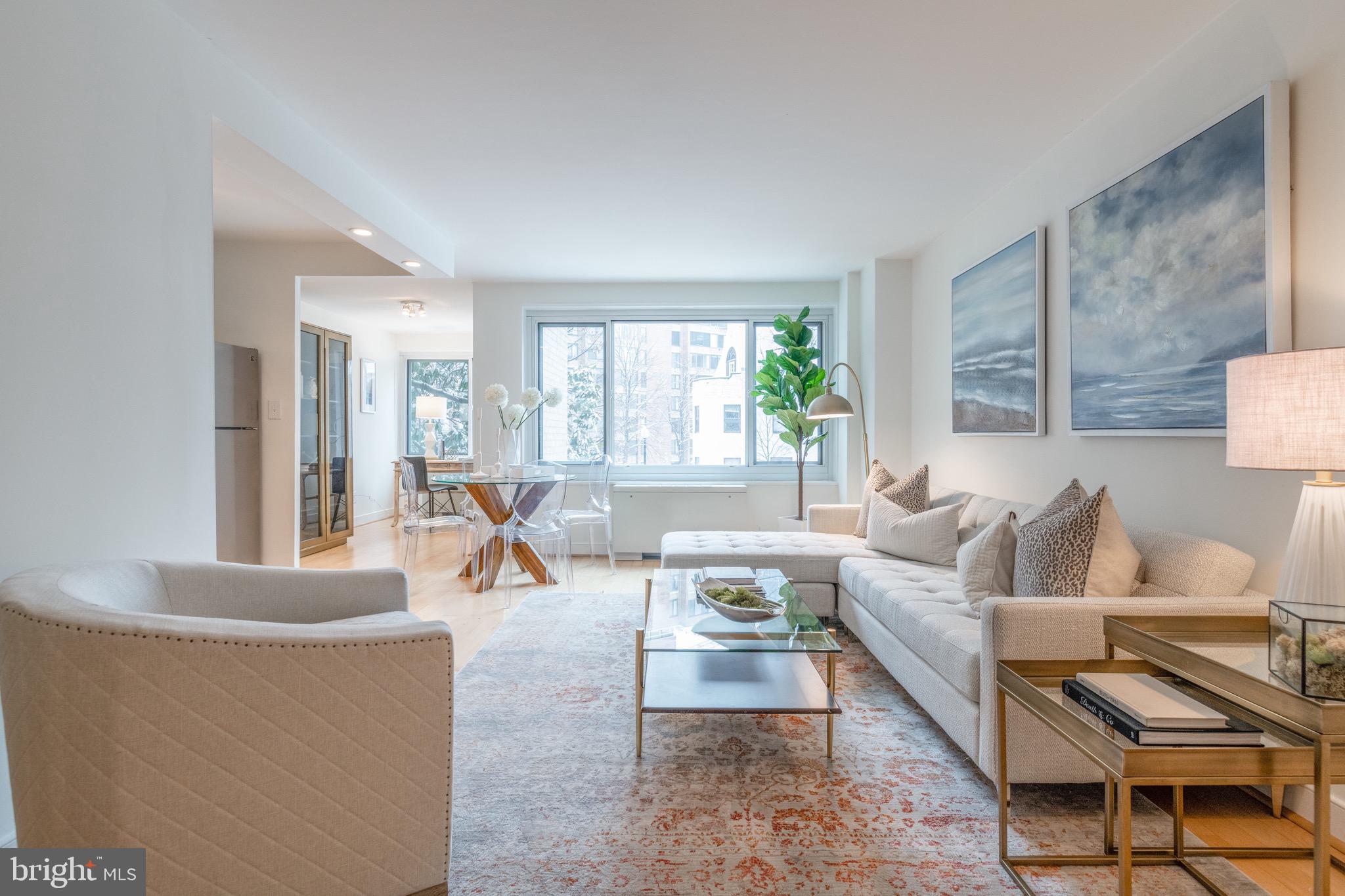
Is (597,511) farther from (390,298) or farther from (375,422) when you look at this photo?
(375,422)

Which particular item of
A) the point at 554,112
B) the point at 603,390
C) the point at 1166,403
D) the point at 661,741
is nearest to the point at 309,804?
the point at 661,741

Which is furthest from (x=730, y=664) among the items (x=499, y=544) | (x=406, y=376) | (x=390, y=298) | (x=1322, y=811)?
(x=406, y=376)

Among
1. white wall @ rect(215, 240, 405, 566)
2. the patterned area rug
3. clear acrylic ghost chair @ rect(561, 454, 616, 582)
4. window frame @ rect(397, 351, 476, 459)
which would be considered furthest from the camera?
window frame @ rect(397, 351, 476, 459)

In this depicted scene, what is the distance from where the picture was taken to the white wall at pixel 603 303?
6.11m

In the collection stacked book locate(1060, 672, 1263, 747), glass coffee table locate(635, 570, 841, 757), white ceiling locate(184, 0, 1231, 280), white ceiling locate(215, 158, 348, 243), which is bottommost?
glass coffee table locate(635, 570, 841, 757)

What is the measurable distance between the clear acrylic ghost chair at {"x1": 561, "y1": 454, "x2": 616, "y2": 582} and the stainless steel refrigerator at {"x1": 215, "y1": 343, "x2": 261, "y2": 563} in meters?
2.18

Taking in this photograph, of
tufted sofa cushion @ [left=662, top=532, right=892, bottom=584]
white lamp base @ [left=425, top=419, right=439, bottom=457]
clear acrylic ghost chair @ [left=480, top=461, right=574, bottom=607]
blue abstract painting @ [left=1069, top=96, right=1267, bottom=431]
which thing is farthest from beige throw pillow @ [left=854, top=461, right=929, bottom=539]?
white lamp base @ [left=425, top=419, right=439, bottom=457]

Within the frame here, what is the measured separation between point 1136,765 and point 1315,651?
36 centimetres

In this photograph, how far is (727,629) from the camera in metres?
2.42

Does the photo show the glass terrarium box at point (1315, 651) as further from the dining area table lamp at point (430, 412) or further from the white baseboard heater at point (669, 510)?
the dining area table lamp at point (430, 412)

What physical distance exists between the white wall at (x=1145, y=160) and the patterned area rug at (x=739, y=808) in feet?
3.22

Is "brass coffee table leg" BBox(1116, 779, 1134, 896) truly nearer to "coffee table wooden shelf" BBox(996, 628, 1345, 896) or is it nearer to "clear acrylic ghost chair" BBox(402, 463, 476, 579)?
"coffee table wooden shelf" BBox(996, 628, 1345, 896)

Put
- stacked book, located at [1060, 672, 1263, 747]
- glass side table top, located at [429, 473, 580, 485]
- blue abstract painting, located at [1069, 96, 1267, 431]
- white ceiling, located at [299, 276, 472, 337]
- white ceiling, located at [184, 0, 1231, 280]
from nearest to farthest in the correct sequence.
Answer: stacked book, located at [1060, 672, 1263, 747] < blue abstract painting, located at [1069, 96, 1267, 431] < white ceiling, located at [184, 0, 1231, 280] < glass side table top, located at [429, 473, 580, 485] < white ceiling, located at [299, 276, 472, 337]

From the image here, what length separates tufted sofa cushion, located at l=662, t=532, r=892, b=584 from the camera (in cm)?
379
